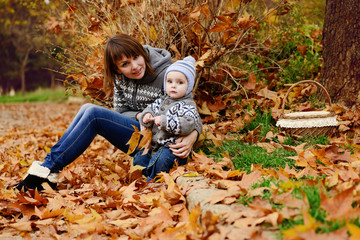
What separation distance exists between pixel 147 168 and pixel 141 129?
0.32 m

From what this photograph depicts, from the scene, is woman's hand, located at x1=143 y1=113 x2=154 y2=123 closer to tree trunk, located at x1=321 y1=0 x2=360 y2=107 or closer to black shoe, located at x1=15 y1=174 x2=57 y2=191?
black shoe, located at x1=15 y1=174 x2=57 y2=191

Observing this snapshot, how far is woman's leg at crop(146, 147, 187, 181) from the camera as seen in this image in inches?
101

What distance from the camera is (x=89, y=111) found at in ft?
8.47

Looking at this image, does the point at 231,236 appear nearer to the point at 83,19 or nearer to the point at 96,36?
the point at 96,36

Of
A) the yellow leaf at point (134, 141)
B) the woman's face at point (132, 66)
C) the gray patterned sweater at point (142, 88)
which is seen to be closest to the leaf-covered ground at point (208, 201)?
the yellow leaf at point (134, 141)

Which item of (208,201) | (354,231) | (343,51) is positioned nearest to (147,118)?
(208,201)

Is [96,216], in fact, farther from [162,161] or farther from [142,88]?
[142,88]

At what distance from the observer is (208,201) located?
1.73 meters

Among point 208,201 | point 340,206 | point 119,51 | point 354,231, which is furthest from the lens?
point 119,51

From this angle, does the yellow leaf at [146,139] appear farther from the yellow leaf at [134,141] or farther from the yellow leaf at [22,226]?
the yellow leaf at [22,226]

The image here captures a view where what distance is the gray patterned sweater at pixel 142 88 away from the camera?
2.81 metres

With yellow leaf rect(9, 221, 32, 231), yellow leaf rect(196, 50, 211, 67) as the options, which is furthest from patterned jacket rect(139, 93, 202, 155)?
yellow leaf rect(9, 221, 32, 231)

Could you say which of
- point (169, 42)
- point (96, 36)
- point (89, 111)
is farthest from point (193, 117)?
point (96, 36)

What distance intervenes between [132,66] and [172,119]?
56 cm
